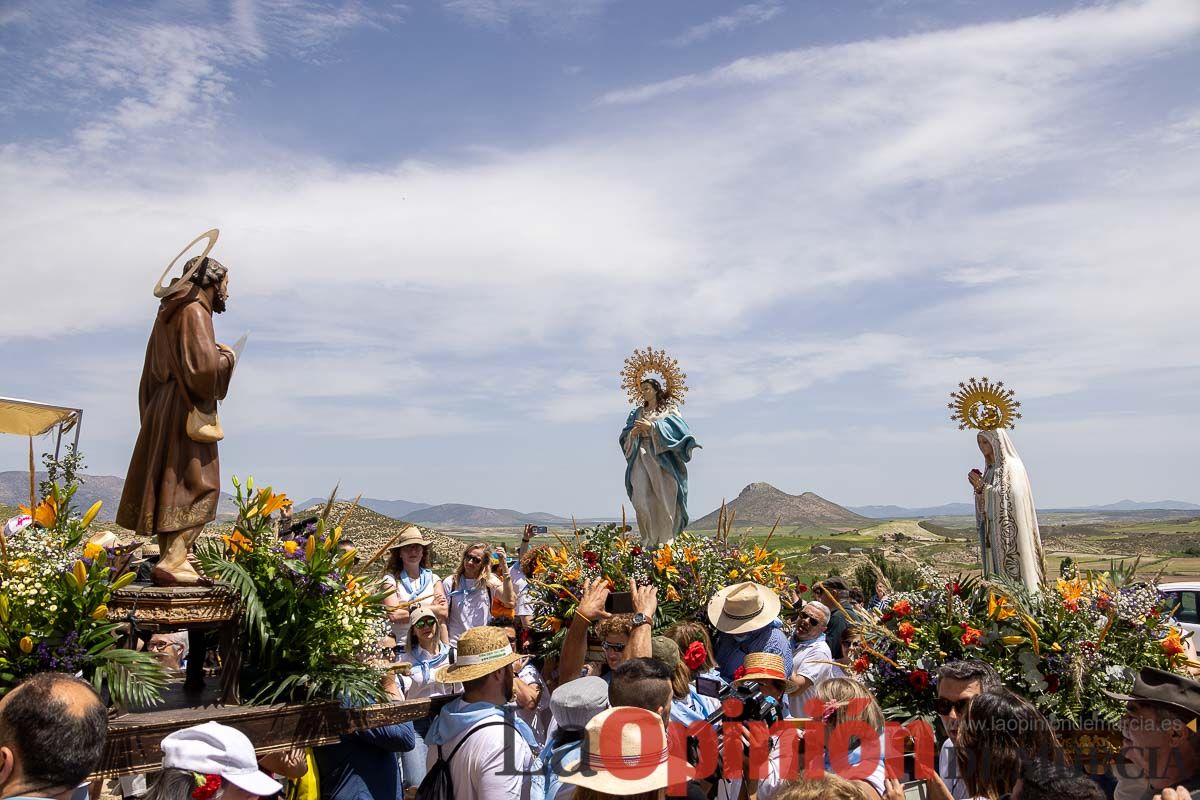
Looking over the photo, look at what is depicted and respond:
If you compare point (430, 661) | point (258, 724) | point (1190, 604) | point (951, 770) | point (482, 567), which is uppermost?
point (482, 567)

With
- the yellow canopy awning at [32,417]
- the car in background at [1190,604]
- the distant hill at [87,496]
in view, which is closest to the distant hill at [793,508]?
the distant hill at [87,496]

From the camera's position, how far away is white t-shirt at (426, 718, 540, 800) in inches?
166

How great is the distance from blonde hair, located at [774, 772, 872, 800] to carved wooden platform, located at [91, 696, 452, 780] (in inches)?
95.4

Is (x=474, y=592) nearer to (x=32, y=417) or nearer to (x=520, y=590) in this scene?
(x=520, y=590)

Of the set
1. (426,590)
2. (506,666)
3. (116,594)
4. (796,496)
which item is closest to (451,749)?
(506,666)

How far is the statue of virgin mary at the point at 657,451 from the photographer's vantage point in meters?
12.1

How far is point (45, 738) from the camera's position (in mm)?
2980

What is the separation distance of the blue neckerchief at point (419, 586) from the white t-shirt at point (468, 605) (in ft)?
0.74

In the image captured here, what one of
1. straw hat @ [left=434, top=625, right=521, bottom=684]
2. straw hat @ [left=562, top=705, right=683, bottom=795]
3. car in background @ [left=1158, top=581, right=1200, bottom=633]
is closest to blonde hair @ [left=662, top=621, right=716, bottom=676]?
straw hat @ [left=434, top=625, right=521, bottom=684]

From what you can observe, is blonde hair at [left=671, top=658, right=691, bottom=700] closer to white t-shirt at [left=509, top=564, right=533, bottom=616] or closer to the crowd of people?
the crowd of people

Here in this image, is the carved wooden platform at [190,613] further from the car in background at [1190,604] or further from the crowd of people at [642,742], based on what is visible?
the car in background at [1190,604]

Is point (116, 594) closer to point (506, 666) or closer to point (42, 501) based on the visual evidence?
point (42, 501)

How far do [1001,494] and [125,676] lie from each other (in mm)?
9535

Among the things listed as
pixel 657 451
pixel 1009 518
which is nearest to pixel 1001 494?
pixel 1009 518
